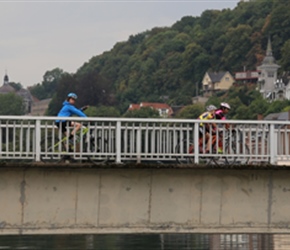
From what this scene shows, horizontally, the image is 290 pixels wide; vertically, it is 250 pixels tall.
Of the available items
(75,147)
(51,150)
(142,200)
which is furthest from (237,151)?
(51,150)

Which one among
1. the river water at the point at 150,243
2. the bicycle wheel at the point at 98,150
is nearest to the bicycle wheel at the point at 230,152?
the bicycle wheel at the point at 98,150

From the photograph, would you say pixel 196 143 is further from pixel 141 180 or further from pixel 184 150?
pixel 141 180

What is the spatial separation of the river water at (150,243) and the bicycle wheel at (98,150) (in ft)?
105

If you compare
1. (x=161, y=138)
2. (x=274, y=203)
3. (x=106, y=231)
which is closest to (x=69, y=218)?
(x=106, y=231)

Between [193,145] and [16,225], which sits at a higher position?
[193,145]

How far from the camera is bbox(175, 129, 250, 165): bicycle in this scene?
26.5m

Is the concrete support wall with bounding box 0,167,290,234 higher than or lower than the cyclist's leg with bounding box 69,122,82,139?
lower

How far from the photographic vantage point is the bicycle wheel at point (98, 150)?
25922mm

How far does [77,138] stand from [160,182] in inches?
80.5

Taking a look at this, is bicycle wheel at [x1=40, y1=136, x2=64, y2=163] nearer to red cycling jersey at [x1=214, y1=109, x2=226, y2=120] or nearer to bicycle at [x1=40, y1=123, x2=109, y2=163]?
bicycle at [x1=40, y1=123, x2=109, y2=163]

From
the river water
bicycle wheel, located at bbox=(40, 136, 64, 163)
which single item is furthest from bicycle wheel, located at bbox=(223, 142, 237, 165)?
the river water

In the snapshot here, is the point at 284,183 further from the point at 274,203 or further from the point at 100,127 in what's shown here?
the point at 100,127

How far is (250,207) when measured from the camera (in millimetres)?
26297

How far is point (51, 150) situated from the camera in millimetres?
26172
